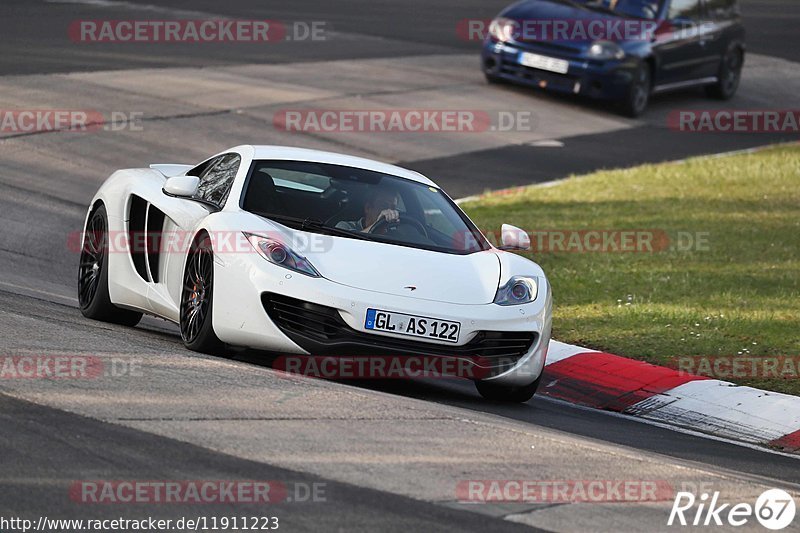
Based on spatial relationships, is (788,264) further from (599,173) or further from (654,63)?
(654,63)

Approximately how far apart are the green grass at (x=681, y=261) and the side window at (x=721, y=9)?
5.06 m

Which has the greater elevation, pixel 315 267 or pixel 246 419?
pixel 315 267

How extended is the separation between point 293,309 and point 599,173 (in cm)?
1042

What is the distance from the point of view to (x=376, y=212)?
884 cm

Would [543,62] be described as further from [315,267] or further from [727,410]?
[315,267]

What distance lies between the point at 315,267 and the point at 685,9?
53.2 feet

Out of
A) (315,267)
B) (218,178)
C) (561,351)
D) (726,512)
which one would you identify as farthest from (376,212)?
(726,512)

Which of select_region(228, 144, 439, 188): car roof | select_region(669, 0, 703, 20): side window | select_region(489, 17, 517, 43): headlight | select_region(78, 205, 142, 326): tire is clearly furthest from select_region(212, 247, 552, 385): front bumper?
select_region(669, 0, 703, 20): side window

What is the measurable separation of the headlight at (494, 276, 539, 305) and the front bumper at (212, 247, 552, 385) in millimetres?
171

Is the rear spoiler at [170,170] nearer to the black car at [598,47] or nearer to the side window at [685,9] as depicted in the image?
the black car at [598,47]

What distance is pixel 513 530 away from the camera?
5.57 meters

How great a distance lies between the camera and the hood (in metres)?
7.97

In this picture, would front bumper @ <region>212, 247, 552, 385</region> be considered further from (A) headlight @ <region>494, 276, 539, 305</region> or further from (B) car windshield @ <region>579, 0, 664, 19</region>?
(B) car windshield @ <region>579, 0, 664, 19</region>

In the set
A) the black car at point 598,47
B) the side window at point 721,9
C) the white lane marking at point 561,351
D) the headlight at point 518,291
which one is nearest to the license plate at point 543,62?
the black car at point 598,47
